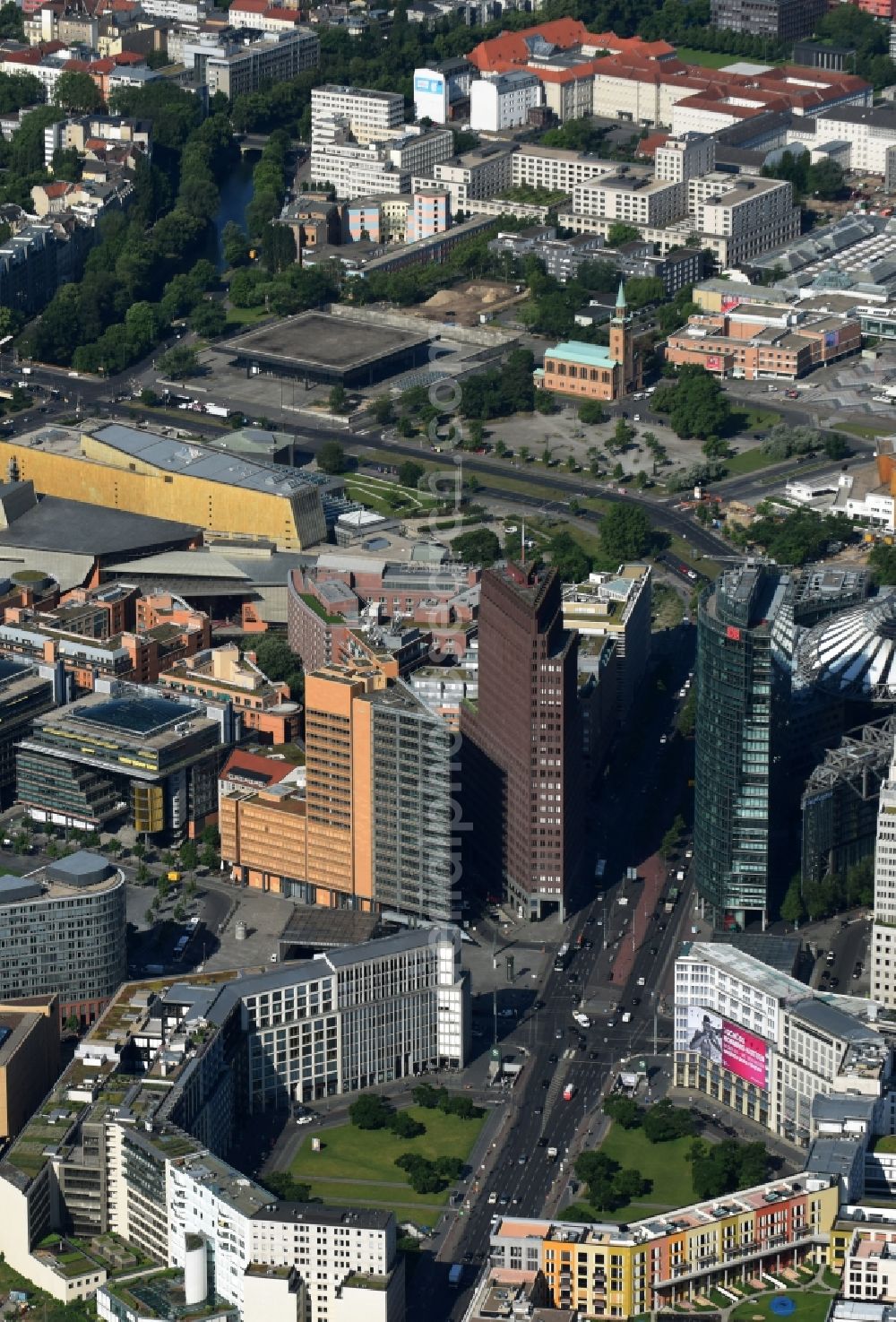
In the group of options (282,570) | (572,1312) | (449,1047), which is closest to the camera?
(572,1312)

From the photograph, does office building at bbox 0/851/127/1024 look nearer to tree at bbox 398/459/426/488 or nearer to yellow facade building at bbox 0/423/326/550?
yellow facade building at bbox 0/423/326/550

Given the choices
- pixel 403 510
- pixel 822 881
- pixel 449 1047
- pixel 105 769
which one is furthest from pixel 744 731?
pixel 403 510

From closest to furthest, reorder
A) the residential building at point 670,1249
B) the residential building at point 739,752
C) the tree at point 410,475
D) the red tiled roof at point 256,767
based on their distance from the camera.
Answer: the residential building at point 670,1249 < the residential building at point 739,752 < the red tiled roof at point 256,767 < the tree at point 410,475

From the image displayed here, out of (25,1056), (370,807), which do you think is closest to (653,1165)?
(370,807)

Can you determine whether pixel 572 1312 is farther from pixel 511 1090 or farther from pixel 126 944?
pixel 126 944

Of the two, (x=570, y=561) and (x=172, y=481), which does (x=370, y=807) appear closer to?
(x=570, y=561)

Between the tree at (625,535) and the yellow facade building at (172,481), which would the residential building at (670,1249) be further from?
the tree at (625,535)

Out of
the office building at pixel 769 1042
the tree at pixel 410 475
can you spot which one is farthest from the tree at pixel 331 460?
the office building at pixel 769 1042
